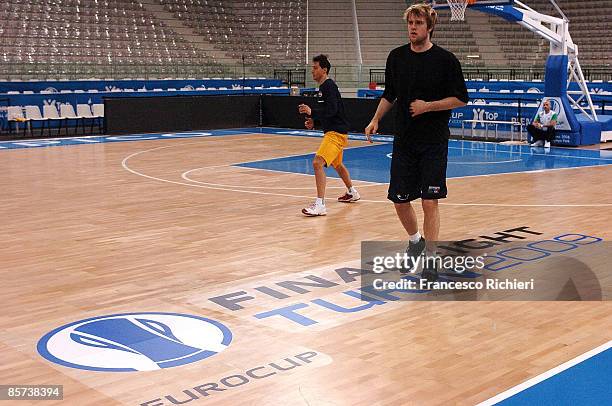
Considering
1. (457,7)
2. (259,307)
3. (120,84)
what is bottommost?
(259,307)

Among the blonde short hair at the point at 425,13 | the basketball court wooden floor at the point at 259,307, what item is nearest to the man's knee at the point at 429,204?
the basketball court wooden floor at the point at 259,307

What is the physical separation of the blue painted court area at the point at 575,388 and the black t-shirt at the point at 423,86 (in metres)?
2.22

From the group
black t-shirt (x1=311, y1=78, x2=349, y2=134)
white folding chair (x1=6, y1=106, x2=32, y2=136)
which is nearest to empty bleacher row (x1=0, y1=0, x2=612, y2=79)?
white folding chair (x1=6, y1=106, x2=32, y2=136)

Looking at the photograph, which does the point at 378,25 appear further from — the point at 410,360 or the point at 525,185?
the point at 410,360

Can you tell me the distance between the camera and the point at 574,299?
5.85 meters

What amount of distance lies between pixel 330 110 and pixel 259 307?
4.37m

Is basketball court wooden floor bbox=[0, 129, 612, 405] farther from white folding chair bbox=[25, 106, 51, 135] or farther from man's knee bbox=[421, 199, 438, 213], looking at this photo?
white folding chair bbox=[25, 106, 51, 135]

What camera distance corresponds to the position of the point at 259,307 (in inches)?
224

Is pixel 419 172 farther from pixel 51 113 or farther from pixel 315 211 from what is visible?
pixel 51 113

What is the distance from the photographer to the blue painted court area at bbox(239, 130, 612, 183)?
44.7ft

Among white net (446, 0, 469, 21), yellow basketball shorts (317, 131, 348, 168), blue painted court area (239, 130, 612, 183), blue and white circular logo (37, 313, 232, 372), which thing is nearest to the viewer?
blue and white circular logo (37, 313, 232, 372)

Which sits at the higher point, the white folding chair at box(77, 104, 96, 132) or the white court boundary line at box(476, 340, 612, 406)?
the white folding chair at box(77, 104, 96, 132)

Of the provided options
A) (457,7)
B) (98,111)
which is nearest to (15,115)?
(98,111)

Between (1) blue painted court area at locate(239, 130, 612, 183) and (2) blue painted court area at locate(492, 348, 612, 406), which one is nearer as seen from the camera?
(2) blue painted court area at locate(492, 348, 612, 406)
